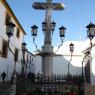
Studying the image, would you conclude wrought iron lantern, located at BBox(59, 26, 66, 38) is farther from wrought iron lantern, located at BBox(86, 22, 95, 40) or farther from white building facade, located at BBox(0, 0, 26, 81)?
white building facade, located at BBox(0, 0, 26, 81)

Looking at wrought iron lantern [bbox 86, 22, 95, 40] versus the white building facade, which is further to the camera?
the white building facade

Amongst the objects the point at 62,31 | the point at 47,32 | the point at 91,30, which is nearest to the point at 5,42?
the point at 47,32

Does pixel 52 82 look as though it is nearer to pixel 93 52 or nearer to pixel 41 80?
pixel 41 80

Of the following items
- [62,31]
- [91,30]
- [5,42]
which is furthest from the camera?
[5,42]

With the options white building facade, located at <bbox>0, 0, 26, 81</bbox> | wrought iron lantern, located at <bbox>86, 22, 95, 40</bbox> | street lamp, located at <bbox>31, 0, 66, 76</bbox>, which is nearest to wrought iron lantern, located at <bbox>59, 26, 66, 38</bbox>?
street lamp, located at <bbox>31, 0, 66, 76</bbox>

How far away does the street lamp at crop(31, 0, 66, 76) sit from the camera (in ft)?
46.9

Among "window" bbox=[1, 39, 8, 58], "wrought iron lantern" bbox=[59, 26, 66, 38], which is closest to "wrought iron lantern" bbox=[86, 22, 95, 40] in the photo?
"wrought iron lantern" bbox=[59, 26, 66, 38]

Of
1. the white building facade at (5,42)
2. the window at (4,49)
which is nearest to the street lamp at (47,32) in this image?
the white building facade at (5,42)

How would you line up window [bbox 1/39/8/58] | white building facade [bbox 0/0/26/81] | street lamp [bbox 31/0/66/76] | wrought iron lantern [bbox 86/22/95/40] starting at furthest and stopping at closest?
window [bbox 1/39/8/58], white building facade [bbox 0/0/26/81], street lamp [bbox 31/0/66/76], wrought iron lantern [bbox 86/22/95/40]

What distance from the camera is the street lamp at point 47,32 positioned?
1430cm

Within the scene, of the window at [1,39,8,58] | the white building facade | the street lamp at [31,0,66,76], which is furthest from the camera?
the window at [1,39,8,58]

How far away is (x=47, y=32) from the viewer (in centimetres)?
1498

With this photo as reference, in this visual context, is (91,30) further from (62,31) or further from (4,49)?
(4,49)

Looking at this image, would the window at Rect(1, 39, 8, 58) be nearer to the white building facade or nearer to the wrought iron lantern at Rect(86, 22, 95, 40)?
the white building facade
